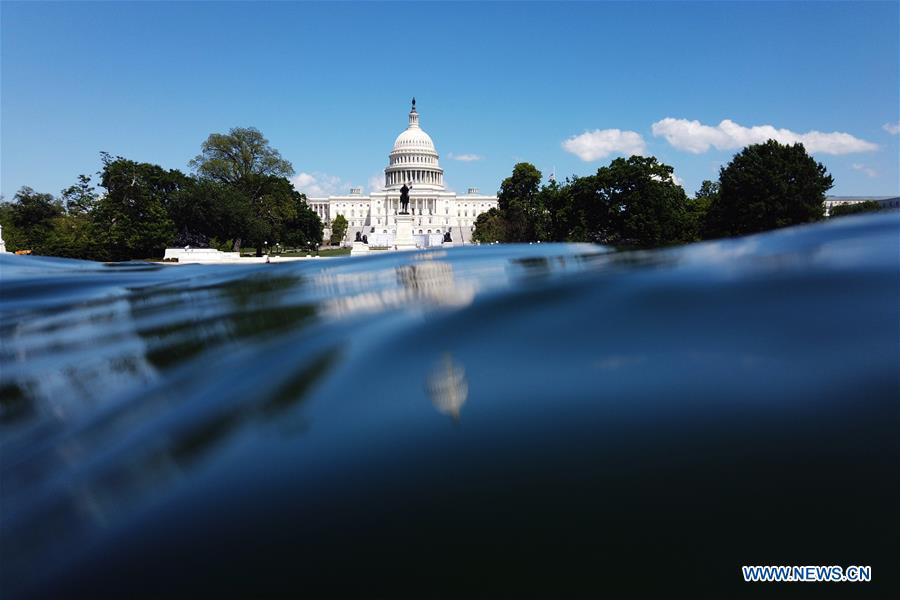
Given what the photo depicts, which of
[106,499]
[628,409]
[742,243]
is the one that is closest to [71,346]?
[106,499]

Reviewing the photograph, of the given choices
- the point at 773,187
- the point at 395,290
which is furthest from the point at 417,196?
the point at 395,290

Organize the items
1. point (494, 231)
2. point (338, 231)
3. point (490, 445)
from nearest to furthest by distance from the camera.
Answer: point (490, 445), point (494, 231), point (338, 231)

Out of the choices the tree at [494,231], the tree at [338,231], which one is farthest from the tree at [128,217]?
the tree at [338,231]

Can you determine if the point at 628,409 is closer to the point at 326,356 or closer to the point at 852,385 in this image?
the point at 852,385

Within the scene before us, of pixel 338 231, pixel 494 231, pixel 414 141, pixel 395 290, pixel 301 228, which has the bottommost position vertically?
pixel 395 290

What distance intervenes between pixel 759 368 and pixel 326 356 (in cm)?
218

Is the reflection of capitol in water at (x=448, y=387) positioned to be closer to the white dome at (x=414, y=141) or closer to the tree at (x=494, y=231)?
the tree at (x=494, y=231)

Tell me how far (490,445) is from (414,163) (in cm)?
13861

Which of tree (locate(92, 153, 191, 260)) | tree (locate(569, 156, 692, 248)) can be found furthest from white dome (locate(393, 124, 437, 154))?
tree (locate(92, 153, 191, 260))

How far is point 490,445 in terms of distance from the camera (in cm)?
199

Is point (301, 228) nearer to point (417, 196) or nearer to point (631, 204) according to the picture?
point (631, 204)

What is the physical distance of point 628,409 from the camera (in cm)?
214

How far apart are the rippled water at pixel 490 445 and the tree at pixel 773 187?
4873 centimetres

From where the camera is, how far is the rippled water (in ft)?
5.02
